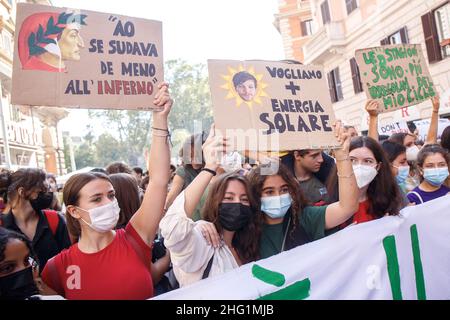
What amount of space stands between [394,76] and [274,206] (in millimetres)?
2248

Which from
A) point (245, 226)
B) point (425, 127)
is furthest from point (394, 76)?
point (425, 127)

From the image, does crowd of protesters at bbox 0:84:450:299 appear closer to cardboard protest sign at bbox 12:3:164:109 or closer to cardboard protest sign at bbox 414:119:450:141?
cardboard protest sign at bbox 12:3:164:109

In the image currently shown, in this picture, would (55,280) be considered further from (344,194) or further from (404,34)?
(404,34)

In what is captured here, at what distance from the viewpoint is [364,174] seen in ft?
9.21

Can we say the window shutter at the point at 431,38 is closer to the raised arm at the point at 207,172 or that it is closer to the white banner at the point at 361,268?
the white banner at the point at 361,268

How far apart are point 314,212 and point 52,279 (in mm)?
1475

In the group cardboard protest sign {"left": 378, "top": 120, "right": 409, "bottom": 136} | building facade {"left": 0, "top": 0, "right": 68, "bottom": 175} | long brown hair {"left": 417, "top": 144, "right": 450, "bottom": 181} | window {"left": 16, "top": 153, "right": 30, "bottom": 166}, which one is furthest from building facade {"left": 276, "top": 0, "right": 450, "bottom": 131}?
window {"left": 16, "top": 153, "right": 30, "bottom": 166}

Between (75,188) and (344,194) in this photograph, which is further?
(344,194)

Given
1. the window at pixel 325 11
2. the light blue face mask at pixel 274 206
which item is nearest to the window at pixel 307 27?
the window at pixel 325 11

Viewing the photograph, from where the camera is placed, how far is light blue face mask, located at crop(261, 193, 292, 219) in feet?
7.89

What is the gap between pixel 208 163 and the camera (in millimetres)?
2248

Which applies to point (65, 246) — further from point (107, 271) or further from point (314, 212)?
point (314, 212)

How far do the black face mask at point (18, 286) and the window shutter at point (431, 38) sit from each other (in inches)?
521

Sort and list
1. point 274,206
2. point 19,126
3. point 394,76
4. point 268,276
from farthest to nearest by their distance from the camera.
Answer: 1. point 19,126
2. point 394,76
3. point 274,206
4. point 268,276
